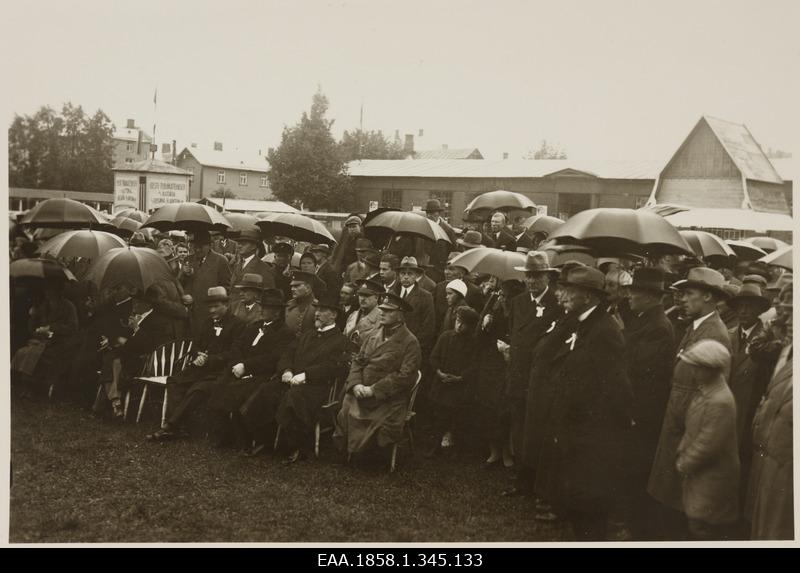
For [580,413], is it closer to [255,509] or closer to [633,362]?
[633,362]

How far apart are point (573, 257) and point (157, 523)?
4.55m

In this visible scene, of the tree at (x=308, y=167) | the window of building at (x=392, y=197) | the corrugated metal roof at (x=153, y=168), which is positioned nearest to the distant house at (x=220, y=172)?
the window of building at (x=392, y=197)

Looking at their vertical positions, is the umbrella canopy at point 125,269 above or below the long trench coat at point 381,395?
above

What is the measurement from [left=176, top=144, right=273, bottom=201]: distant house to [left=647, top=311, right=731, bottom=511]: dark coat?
36.1 meters

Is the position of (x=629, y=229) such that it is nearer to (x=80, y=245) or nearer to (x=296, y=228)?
(x=296, y=228)

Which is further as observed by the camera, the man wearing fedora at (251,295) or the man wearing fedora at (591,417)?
the man wearing fedora at (251,295)

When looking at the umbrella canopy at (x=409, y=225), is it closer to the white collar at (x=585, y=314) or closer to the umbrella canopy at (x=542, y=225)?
the umbrella canopy at (x=542, y=225)

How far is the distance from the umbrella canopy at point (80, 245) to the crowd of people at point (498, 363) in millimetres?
438

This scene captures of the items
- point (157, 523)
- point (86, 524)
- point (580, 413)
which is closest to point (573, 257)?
point (580, 413)

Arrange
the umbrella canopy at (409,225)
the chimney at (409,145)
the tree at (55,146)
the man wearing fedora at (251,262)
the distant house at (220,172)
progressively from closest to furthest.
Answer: the tree at (55,146) → the umbrella canopy at (409,225) → the man wearing fedora at (251,262) → the distant house at (220,172) → the chimney at (409,145)

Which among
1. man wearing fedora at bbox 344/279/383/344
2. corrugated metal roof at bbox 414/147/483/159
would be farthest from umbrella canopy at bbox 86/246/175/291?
corrugated metal roof at bbox 414/147/483/159

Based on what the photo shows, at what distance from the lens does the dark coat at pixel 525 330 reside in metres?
5.65

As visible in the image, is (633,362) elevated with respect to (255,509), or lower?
elevated

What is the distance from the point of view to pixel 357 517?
5.16 meters
